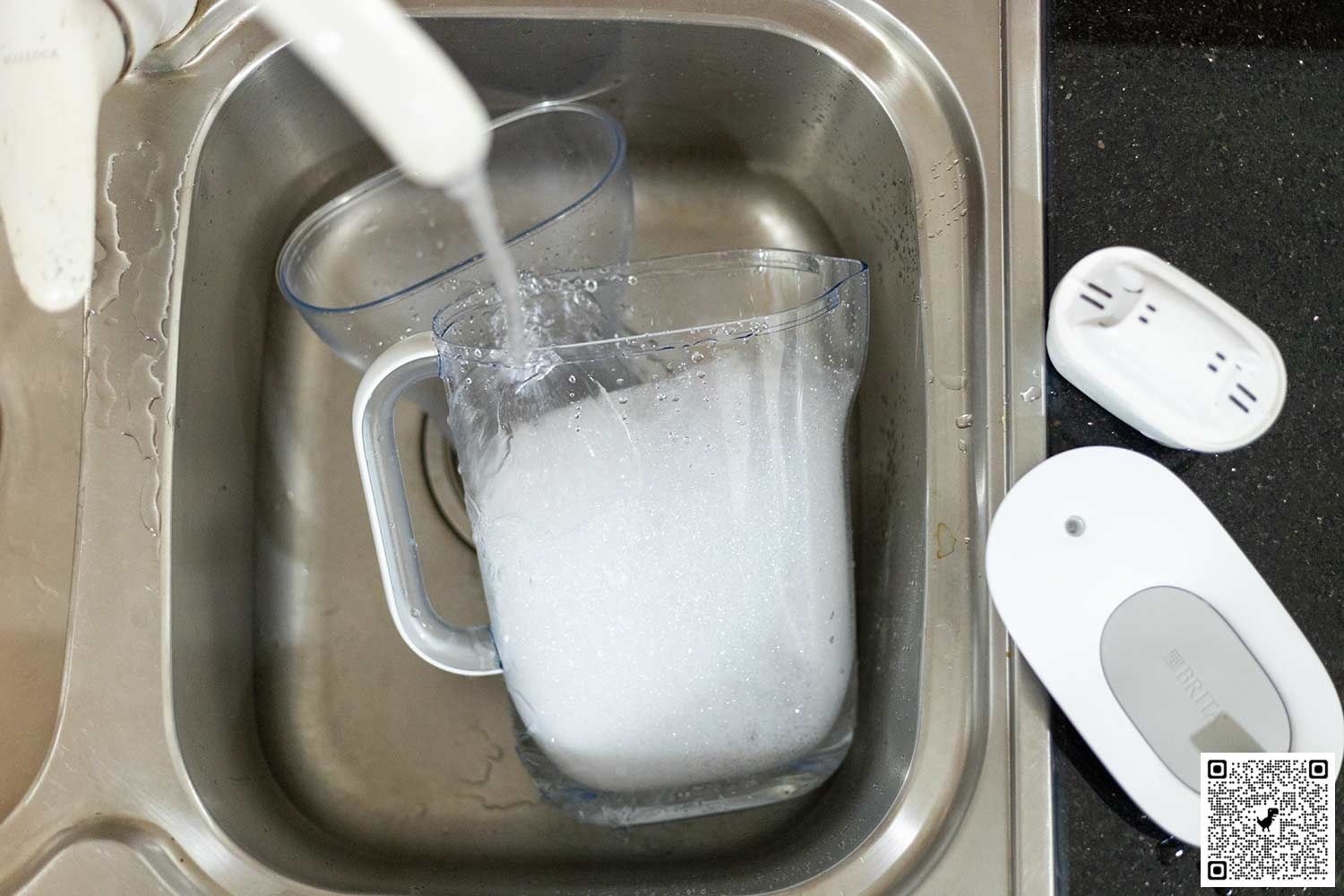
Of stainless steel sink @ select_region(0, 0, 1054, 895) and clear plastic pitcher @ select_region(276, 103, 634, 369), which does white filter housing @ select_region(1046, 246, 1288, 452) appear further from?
clear plastic pitcher @ select_region(276, 103, 634, 369)

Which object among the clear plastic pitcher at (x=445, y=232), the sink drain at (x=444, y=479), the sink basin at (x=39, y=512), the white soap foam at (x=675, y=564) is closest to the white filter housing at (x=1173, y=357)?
the white soap foam at (x=675, y=564)

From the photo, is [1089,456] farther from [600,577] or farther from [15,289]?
[15,289]

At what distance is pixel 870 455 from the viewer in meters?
0.70

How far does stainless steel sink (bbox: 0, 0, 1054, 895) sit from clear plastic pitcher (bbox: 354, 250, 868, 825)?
0.24 feet

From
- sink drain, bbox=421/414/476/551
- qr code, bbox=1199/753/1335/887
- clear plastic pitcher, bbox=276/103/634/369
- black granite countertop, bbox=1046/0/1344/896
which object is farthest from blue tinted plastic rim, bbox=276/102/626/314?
qr code, bbox=1199/753/1335/887

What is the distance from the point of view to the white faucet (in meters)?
0.40

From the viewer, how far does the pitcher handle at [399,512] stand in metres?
0.56

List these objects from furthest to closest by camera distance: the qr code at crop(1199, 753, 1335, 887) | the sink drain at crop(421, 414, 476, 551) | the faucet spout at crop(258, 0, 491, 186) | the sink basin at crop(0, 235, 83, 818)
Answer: the sink drain at crop(421, 414, 476, 551) < the sink basin at crop(0, 235, 83, 818) < the qr code at crop(1199, 753, 1335, 887) < the faucet spout at crop(258, 0, 491, 186)

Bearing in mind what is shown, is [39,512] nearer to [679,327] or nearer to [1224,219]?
[679,327]

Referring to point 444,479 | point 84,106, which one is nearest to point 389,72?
point 84,106

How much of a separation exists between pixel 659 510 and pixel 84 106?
0.34 meters

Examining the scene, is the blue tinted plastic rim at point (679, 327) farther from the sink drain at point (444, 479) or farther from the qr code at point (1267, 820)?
the qr code at point (1267, 820)

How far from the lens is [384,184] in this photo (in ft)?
2.36

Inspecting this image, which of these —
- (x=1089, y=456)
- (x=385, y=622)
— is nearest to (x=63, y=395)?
(x=385, y=622)
